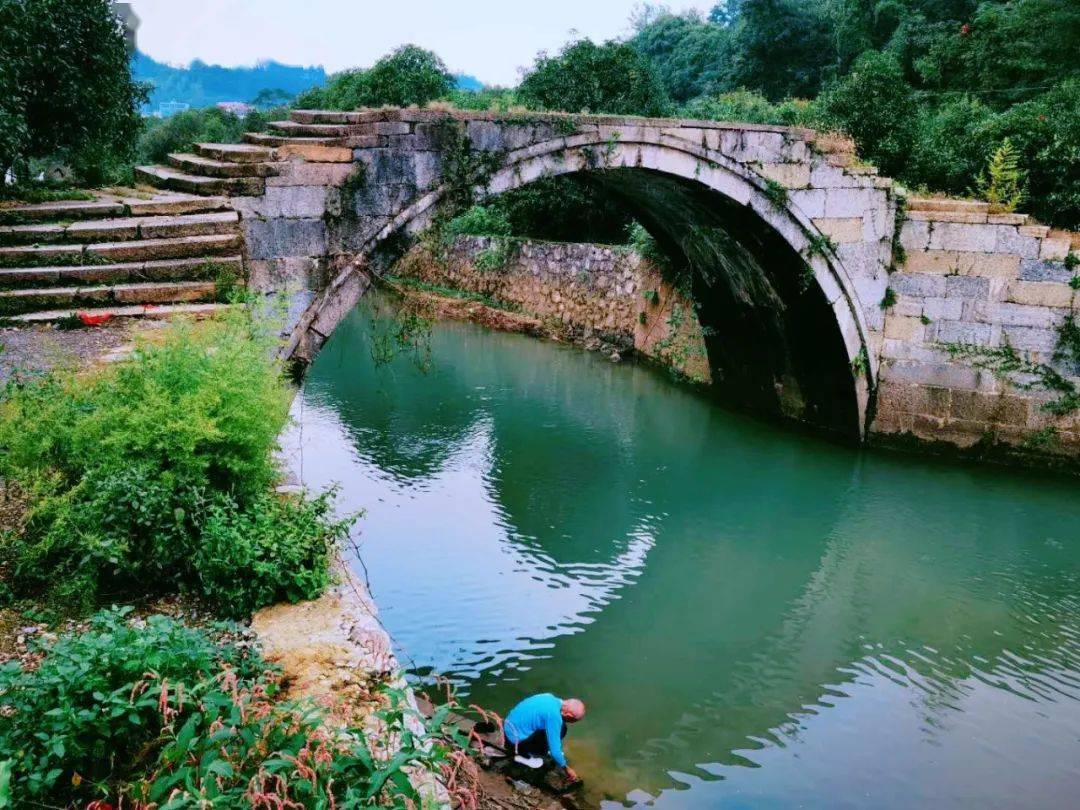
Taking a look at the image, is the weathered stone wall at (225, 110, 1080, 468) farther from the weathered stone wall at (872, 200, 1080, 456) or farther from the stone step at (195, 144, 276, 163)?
the stone step at (195, 144, 276, 163)

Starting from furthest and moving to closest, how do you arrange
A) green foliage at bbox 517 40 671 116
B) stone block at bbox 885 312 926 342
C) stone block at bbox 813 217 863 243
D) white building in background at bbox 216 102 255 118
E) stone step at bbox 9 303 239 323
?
1. white building in background at bbox 216 102 255 118
2. green foliage at bbox 517 40 671 116
3. stone block at bbox 885 312 926 342
4. stone block at bbox 813 217 863 243
5. stone step at bbox 9 303 239 323

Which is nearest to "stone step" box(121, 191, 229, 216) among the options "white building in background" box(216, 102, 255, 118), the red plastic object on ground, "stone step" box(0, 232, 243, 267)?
"stone step" box(0, 232, 243, 267)

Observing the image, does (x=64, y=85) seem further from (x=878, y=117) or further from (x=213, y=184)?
(x=878, y=117)

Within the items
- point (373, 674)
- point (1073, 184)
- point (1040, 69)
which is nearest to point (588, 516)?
point (373, 674)

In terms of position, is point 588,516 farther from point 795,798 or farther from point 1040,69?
point 1040,69

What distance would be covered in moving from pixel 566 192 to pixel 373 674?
47.8 feet

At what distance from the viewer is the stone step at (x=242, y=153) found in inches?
248

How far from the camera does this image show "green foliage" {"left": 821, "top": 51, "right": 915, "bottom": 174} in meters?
12.3

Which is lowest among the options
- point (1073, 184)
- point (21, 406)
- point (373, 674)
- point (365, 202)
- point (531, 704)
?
point (531, 704)

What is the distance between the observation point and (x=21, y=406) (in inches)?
133

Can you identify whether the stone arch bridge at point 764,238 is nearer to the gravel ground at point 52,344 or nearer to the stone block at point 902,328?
the stone block at point 902,328

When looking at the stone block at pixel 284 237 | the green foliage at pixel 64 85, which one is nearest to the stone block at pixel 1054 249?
the stone block at pixel 284 237

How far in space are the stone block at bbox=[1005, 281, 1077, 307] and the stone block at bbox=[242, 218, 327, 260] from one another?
A: 22.9ft

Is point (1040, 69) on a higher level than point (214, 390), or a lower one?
higher
